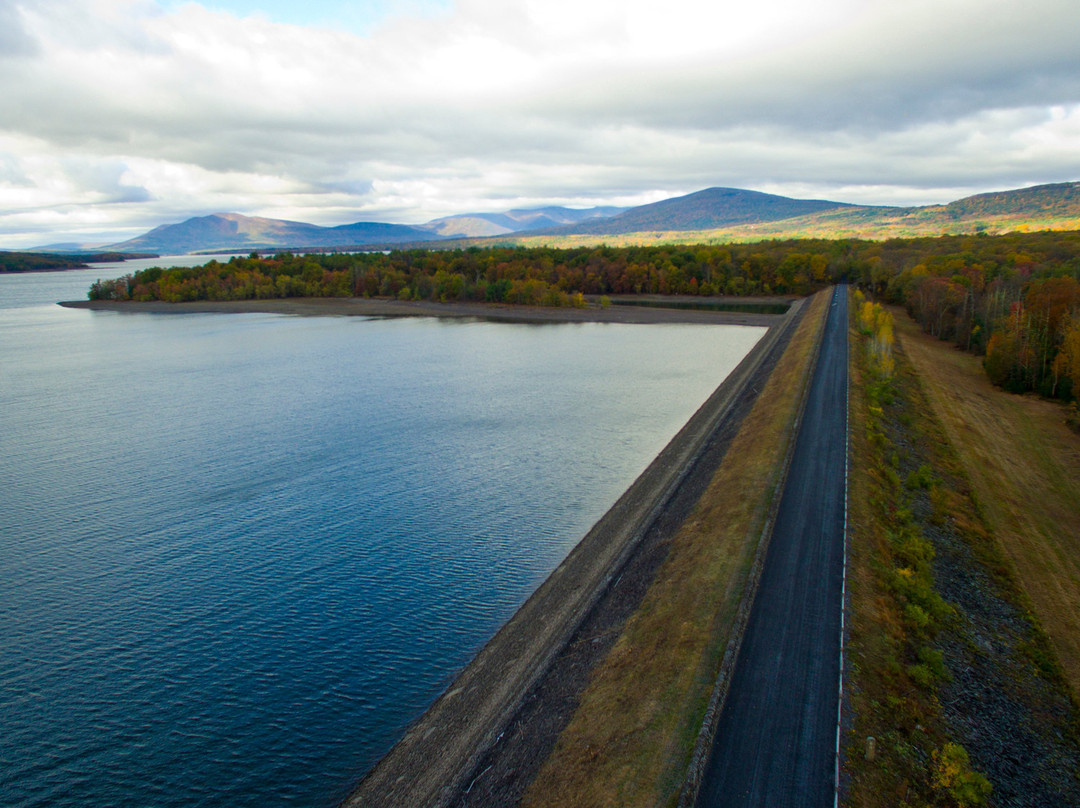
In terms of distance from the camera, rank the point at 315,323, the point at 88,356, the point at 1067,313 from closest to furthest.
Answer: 1. the point at 1067,313
2. the point at 88,356
3. the point at 315,323

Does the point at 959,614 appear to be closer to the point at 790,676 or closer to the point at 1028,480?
the point at 790,676

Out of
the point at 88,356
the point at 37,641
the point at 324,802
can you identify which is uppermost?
the point at 88,356

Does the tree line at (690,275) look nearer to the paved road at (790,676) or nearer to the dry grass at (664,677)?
the paved road at (790,676)

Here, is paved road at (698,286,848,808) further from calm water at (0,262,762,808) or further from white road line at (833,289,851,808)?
calm water at (0,262,762,808)

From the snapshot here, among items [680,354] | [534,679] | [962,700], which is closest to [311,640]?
[534,679]

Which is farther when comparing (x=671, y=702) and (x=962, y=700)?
(x=962, y=700)

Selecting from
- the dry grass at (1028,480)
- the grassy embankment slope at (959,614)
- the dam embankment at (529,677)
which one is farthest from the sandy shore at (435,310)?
the dam embankment at (529,677)

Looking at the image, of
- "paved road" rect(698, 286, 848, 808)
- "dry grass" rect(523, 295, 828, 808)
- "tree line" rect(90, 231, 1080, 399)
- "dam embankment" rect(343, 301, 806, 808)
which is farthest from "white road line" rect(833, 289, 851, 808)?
"tree line" rect(90, 231, 1080, 399)

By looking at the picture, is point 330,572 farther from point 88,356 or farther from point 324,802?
point 88,356
